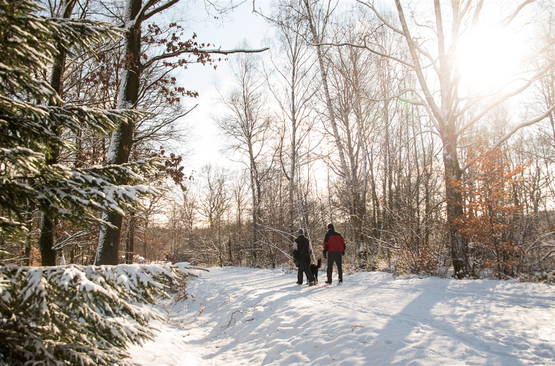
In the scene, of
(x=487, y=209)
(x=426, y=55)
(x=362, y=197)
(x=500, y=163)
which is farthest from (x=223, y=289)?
(x=426, y=55)

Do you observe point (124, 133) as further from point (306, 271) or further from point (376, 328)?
point (306, 271)

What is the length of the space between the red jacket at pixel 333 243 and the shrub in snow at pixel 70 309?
7651 millimetres

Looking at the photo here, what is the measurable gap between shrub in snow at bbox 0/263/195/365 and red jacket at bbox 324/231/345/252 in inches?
301

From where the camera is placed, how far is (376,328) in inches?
187

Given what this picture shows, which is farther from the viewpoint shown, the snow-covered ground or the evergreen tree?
the snow-covered ground

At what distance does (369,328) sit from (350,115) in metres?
10.8

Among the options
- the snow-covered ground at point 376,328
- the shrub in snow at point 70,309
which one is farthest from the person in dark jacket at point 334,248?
the shrub in snow at point 70,309

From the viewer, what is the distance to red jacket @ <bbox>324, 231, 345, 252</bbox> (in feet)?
31.7

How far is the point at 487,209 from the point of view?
863 cm

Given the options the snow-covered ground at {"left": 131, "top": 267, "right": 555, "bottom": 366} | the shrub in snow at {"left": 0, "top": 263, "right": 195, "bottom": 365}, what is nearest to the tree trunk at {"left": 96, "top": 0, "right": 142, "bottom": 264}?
the snow-covered ground at {"left": 131, "top": 267, "right": 555, "bottom": 366}

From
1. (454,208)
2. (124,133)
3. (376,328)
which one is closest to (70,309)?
(124,133)

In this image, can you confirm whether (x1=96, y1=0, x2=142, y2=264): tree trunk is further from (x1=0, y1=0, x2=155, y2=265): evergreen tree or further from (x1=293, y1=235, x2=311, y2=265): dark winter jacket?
(x1=293, y1=235, x2=311, y2=265): dark winter jacket

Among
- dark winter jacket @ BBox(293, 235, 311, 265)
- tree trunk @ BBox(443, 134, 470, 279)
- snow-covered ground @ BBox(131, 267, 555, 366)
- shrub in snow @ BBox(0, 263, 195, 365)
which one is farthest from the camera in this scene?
dark winter jacket @ BBox(293, 235, 311, 265)

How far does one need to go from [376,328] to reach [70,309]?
4.19 metres
